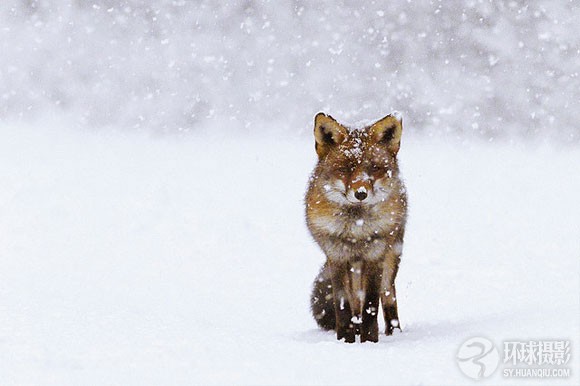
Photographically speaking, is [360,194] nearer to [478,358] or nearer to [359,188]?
[359,188]

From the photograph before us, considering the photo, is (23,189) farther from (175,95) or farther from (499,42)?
(499,42)

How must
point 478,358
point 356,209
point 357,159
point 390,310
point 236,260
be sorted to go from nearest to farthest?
point 478,358
point 357,159
point 356,209
point 390,310
point 236,260

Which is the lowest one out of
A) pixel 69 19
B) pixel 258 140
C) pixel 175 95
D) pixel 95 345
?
pixel 95 345

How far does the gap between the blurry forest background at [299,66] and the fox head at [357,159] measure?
51.4 feet

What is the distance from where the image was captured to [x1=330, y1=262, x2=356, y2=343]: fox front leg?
20.3ft

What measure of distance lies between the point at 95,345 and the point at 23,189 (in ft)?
37.2

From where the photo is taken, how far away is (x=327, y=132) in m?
Result: 6.08

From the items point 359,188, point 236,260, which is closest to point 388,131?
point 359,188

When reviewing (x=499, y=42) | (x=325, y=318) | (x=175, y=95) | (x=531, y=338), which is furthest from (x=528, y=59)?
(x=531, y=338)

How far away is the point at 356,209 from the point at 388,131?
593 millimetres

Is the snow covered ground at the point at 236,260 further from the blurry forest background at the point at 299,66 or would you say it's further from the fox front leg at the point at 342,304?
the blurry forest background at the point at 299,66

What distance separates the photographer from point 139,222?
1473 cm

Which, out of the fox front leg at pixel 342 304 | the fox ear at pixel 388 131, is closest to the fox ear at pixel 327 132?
the fox ear at pixel 388 131

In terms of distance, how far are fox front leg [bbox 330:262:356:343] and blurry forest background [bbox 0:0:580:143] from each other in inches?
614
